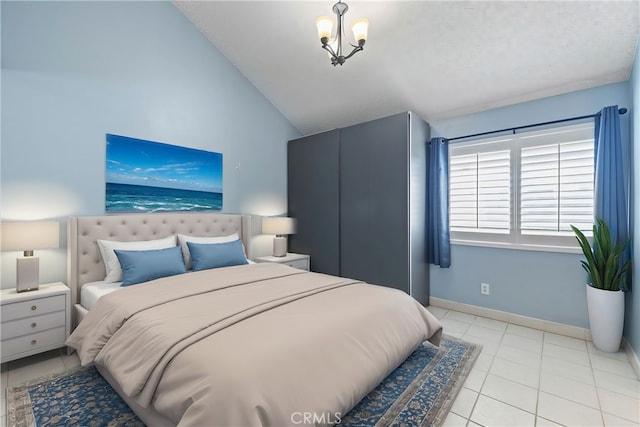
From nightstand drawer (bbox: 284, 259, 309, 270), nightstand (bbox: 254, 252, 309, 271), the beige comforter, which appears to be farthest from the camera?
nightstand drawer (bbox: 284, 259, 309, 270)

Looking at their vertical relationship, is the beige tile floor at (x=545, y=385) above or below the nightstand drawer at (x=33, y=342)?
below

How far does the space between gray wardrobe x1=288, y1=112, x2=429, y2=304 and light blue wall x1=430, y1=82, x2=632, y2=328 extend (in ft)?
1.26

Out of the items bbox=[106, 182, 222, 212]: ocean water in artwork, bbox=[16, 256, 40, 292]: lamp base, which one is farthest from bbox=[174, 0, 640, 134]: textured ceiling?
bbox=[16, 256, 40, 292]: lamp base

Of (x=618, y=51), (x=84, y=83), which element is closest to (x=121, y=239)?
(x=84, y=83)

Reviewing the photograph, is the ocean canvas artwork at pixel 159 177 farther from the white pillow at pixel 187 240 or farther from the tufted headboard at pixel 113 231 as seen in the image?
the white pillow at pixel 187 240

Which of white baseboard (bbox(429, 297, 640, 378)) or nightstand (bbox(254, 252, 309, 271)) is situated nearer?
white baseboard (bbox(429, 297, 640, 378))

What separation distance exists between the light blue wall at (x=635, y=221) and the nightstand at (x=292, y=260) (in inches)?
130

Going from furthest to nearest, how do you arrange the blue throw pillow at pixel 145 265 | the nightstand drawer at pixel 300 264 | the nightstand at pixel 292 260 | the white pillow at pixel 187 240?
the nightstand drawer at pixel 300 264 < the nightstand at pixel 292 260 < the white pillow at pixel 187 240 < the blue throw pillow at pixel 145 265

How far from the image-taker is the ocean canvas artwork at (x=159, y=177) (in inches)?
115

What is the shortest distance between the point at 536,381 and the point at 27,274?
389 centimetres

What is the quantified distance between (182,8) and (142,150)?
1.73m

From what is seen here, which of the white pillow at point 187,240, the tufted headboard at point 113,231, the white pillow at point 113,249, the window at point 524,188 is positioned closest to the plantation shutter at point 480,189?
the window at point 524,188

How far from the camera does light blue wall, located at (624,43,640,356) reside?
2.23 meters

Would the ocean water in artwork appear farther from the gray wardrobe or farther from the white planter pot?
the white planter pot
